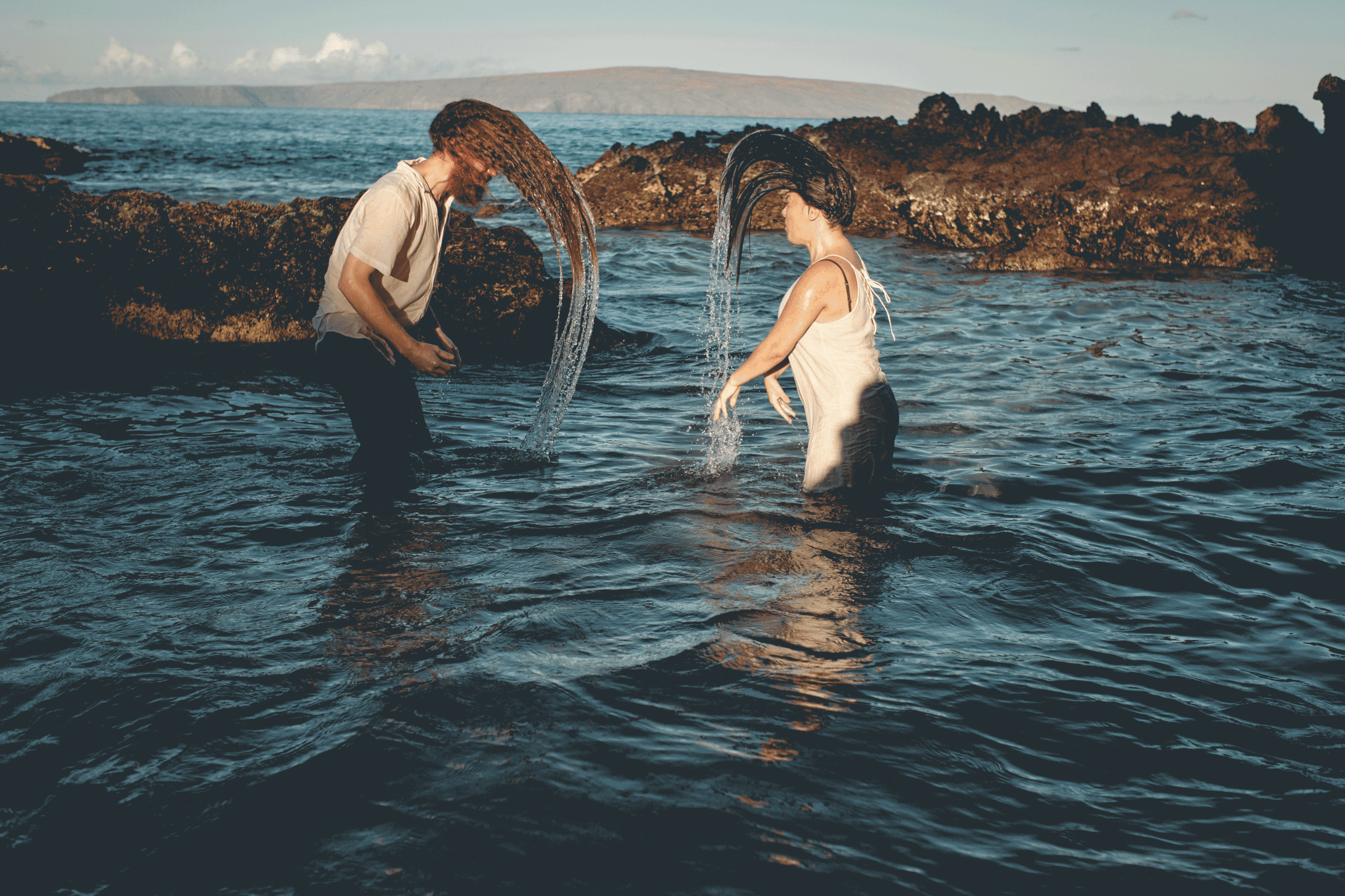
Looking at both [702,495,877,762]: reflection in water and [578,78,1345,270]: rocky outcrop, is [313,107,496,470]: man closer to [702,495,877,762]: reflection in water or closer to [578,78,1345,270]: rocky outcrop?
[702,495,877,762]: reflection in water

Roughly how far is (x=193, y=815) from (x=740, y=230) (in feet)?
16.3

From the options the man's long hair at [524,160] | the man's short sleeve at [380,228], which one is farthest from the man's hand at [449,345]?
the man's long hair at [524,160]

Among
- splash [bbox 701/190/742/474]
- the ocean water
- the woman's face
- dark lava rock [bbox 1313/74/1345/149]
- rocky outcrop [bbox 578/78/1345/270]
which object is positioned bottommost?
the ocean water

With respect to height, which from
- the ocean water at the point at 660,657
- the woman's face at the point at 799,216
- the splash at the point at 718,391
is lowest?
the ocean water at the point at 660,657

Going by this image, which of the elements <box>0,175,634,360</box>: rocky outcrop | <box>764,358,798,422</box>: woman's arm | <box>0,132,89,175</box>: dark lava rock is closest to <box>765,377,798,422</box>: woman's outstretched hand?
<box>764,358,798,422</box>: woman's arm

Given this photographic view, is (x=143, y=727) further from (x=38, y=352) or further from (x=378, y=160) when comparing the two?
(x=378, y=160)

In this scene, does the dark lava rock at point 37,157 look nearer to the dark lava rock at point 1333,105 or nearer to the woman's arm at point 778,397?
the woman's arm at point 778,397

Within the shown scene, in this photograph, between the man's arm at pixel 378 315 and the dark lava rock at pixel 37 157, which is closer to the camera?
the man's arm at pixel 378 315

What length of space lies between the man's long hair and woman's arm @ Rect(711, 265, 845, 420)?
140cm

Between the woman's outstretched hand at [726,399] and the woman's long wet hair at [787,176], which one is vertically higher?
the woman's long wet hair at [787,176]

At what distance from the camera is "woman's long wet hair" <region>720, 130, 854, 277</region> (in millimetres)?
5230

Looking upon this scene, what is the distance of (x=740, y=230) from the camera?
6.46m

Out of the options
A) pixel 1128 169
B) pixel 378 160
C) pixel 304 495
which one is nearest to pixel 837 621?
pixel 304 495

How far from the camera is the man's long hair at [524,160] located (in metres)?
5.04
